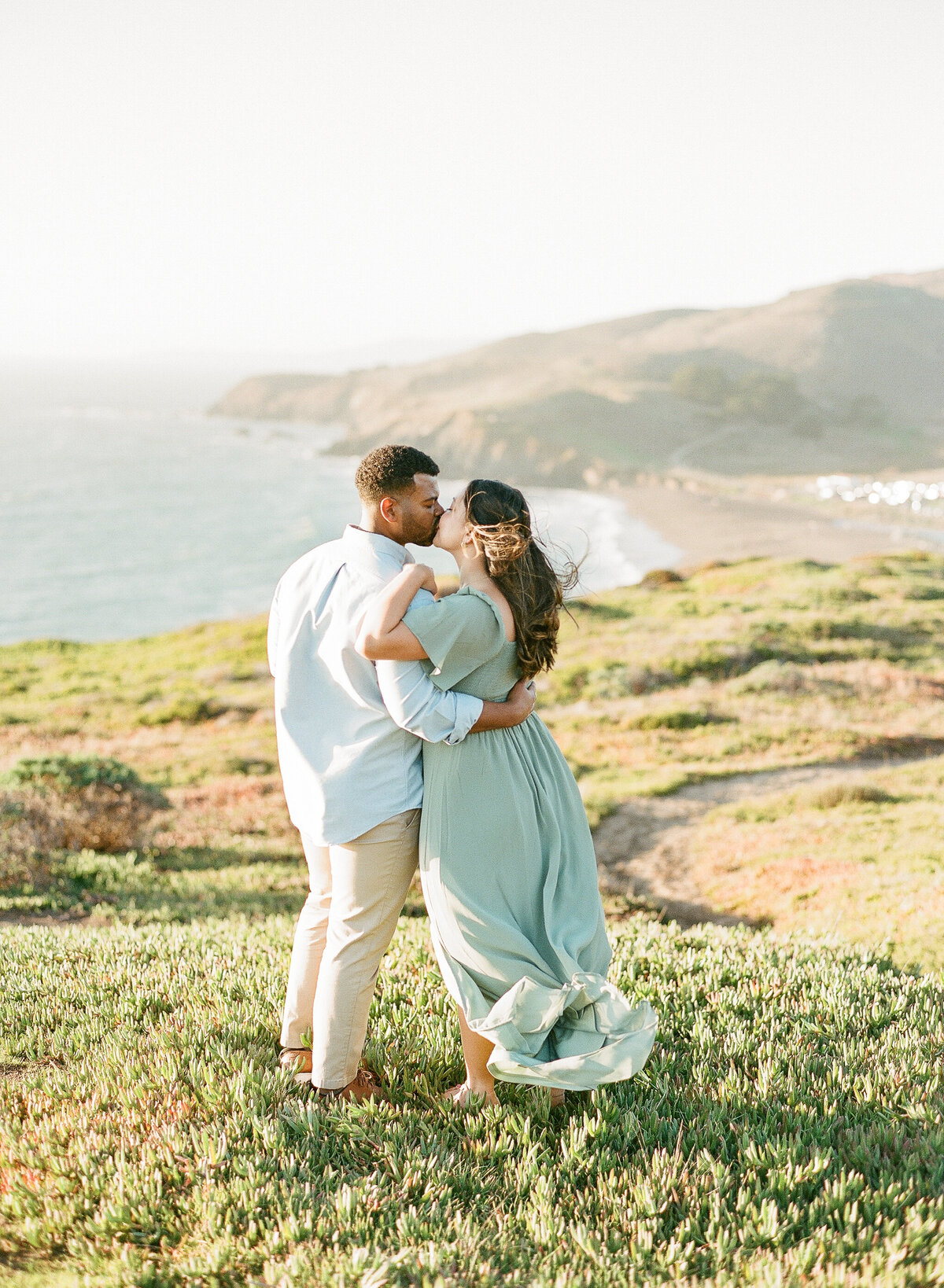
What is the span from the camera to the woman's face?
3.95m

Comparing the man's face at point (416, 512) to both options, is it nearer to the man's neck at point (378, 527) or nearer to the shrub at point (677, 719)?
the man's neck at point (378, 527)

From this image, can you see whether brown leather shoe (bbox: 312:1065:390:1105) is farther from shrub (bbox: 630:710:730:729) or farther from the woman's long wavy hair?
shrub (bbox: 630:710:730:729)

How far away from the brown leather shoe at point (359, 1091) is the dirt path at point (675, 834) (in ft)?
22.4

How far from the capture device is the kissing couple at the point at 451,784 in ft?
12.7

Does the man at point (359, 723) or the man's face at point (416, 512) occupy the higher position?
the man's face at point (416, 512)

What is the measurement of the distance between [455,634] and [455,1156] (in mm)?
2063

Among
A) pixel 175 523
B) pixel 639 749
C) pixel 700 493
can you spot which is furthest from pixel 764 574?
pixel 175 523

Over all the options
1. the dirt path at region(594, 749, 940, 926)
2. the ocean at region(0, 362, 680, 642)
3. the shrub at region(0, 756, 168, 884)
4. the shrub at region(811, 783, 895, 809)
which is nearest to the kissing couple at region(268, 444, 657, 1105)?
the dirt path at region(594, 749, 940, 926)

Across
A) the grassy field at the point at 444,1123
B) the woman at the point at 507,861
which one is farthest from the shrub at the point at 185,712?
the woman at the point at 507,861

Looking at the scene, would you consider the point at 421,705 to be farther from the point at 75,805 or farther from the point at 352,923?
the point at 75,805

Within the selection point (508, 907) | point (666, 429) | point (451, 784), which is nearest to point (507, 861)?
point (508, 907)

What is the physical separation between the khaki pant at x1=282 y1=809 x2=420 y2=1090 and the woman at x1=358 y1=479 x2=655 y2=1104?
13 centimetres

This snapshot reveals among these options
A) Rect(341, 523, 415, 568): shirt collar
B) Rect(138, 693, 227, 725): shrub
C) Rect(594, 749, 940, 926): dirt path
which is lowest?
Rect(138, 693, 227, 725): shrub

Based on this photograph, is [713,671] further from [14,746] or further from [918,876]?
[14,746]
